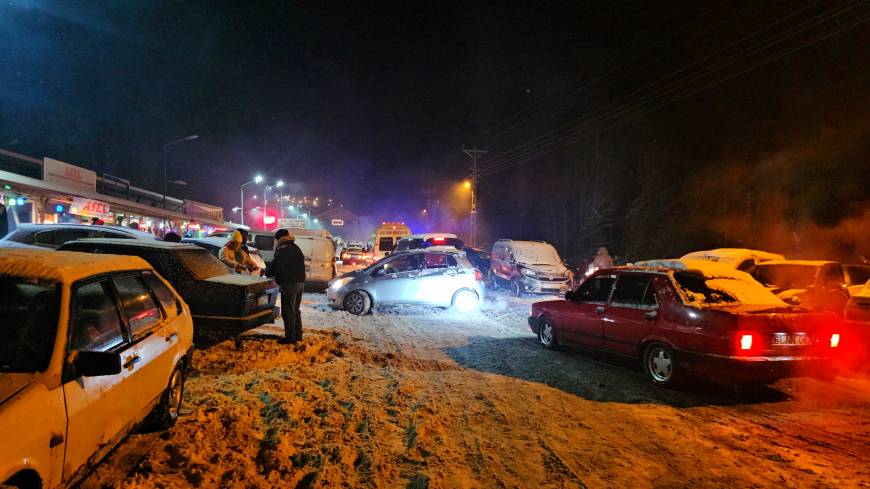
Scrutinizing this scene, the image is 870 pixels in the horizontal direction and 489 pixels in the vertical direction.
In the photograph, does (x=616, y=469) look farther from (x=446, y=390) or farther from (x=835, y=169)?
(x=835, y=169)

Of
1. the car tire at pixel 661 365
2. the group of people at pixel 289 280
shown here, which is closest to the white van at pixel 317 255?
the group of people at pixel 289 280

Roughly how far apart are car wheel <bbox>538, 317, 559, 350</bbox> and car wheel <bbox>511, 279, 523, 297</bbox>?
24.3 ft

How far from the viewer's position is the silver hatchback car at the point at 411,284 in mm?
11945

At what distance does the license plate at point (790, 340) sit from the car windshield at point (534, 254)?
10878 millimetres

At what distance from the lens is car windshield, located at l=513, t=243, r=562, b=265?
16.7 m

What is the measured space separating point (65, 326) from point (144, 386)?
1.00 meters

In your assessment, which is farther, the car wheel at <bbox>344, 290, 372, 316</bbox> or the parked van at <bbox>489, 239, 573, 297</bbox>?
the parked van at <bbox>489, 239, 573, 297</bbox>

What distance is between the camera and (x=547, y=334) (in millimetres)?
8609

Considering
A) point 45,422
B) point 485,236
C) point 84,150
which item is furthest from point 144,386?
point 485,236

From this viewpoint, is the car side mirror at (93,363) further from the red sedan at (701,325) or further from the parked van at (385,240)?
the parked van at (385,240)

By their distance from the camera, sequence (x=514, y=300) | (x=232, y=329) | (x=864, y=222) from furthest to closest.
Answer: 1. (x=864, y=222)
2. (x=514, y=300)
3. (x=232, y=329)

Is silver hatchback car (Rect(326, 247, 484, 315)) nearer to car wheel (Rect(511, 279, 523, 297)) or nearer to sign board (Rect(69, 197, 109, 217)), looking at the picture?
car wheel (Rect(511, 279, 523, 297))

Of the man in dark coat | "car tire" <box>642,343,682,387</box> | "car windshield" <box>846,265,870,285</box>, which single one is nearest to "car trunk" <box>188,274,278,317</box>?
the man in dark coat

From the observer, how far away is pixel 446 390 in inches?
232
